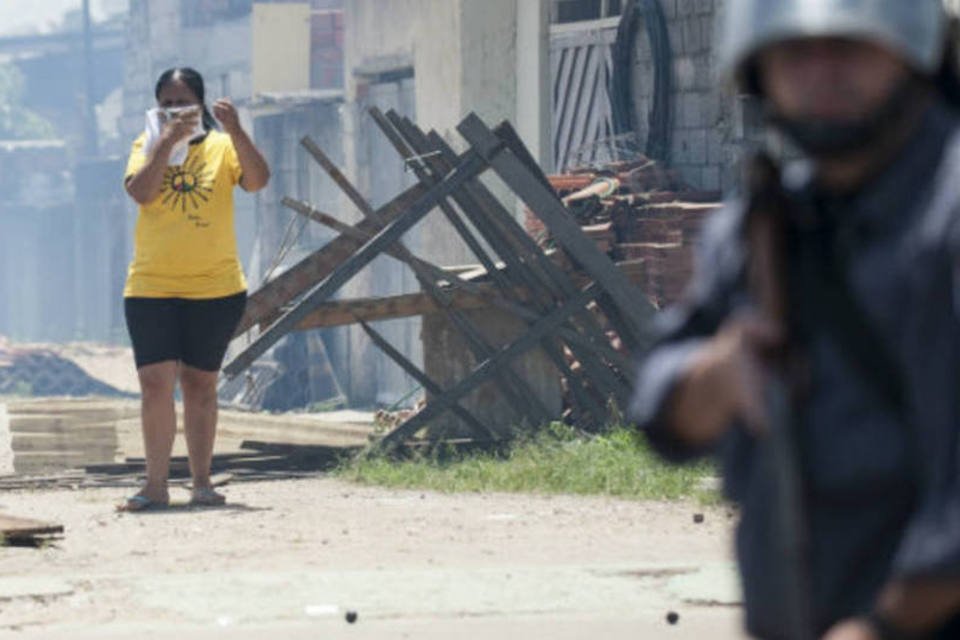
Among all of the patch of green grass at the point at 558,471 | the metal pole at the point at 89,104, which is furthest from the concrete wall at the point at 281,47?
the patch of green grass at the point at 558,471

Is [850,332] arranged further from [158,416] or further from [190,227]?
[158,416]

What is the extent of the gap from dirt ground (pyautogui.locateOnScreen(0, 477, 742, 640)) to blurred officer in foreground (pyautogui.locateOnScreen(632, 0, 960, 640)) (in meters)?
4.00

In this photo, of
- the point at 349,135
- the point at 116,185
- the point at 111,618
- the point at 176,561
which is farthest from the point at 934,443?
the point at 116,185

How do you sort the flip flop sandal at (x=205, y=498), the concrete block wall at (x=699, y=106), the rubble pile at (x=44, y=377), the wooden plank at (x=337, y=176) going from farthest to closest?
the rubble pile at (x=44, y=377)
the concrete block wall at (x=699, y=106)
the wooden plank at (x=337, y=176)
the flip flop sandal at (x=205, y=498)

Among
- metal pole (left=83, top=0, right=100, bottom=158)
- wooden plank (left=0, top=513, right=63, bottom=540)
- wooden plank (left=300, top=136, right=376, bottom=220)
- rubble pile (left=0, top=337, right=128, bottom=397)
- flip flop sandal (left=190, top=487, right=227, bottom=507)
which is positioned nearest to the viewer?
wooden plank (left=0, top=513, right=63, bottom=540)

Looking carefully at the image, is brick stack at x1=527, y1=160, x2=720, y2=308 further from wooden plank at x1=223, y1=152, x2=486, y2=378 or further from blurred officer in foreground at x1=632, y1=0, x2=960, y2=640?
blurred officer in foreground at x1=632, y1=0, x2=960, y2=640

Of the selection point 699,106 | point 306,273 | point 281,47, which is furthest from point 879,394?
point 281,47

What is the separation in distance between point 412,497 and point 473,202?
246 cm

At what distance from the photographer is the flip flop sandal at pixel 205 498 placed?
9.93 meters

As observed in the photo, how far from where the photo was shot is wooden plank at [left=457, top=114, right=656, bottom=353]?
39.9 ft

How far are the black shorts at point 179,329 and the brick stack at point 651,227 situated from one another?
11.9ft

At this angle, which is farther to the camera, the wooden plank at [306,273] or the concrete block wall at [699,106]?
the concrete block wall at [699,106]

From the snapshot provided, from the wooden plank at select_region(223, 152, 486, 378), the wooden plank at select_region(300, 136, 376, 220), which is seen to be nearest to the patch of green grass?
the wooden plank at select_region(223, 152, 486, 378)

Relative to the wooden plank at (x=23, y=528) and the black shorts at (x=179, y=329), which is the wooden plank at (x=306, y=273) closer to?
the black shorts at (x=179, y=329)
